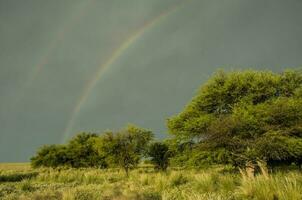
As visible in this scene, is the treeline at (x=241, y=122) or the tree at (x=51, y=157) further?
the tree at (x=51, y=157)

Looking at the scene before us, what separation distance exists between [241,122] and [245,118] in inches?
19.8

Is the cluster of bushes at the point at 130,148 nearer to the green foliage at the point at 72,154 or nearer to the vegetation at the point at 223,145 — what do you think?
the vegetation at the point at 223,145

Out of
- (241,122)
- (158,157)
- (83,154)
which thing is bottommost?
(158,157)

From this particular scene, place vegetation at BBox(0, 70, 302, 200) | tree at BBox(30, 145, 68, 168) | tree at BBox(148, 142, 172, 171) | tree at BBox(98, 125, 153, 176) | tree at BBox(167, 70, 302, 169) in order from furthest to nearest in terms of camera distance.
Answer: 1. tree at BBox(30, 145, 68, 168)
2. tree at BBox(148, 142, 172, 171)
3. tree at BBox(98, 125, 153, 176)
4. tree at BBox(167, 70, 302, 169)
5. vegetation at BBox(0, 70, 302, 200)

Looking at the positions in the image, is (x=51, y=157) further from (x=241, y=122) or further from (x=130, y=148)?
(x=241, y=122)

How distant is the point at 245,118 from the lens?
20.7 m

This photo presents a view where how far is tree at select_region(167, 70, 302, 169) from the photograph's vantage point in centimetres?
1992

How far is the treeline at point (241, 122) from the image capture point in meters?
20.0

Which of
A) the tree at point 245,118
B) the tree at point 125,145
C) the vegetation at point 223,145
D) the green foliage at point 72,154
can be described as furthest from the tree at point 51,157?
the tree at point 245,118

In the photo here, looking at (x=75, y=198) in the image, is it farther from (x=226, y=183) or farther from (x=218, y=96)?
(x=218, y=96)

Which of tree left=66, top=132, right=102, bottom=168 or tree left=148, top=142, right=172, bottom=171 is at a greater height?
tree left=66, top=132, right=102, bottom=168

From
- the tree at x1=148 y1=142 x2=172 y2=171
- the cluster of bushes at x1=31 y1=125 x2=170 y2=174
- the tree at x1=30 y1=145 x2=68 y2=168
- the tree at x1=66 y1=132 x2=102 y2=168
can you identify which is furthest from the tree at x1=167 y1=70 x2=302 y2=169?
the tree at x1=30 y1=145 x2=68 y2=168

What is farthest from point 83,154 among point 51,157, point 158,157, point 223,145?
point 223,145

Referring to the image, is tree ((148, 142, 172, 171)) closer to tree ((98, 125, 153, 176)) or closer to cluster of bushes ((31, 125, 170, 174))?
cluster of bushes ((31, 125, 170, 174))
